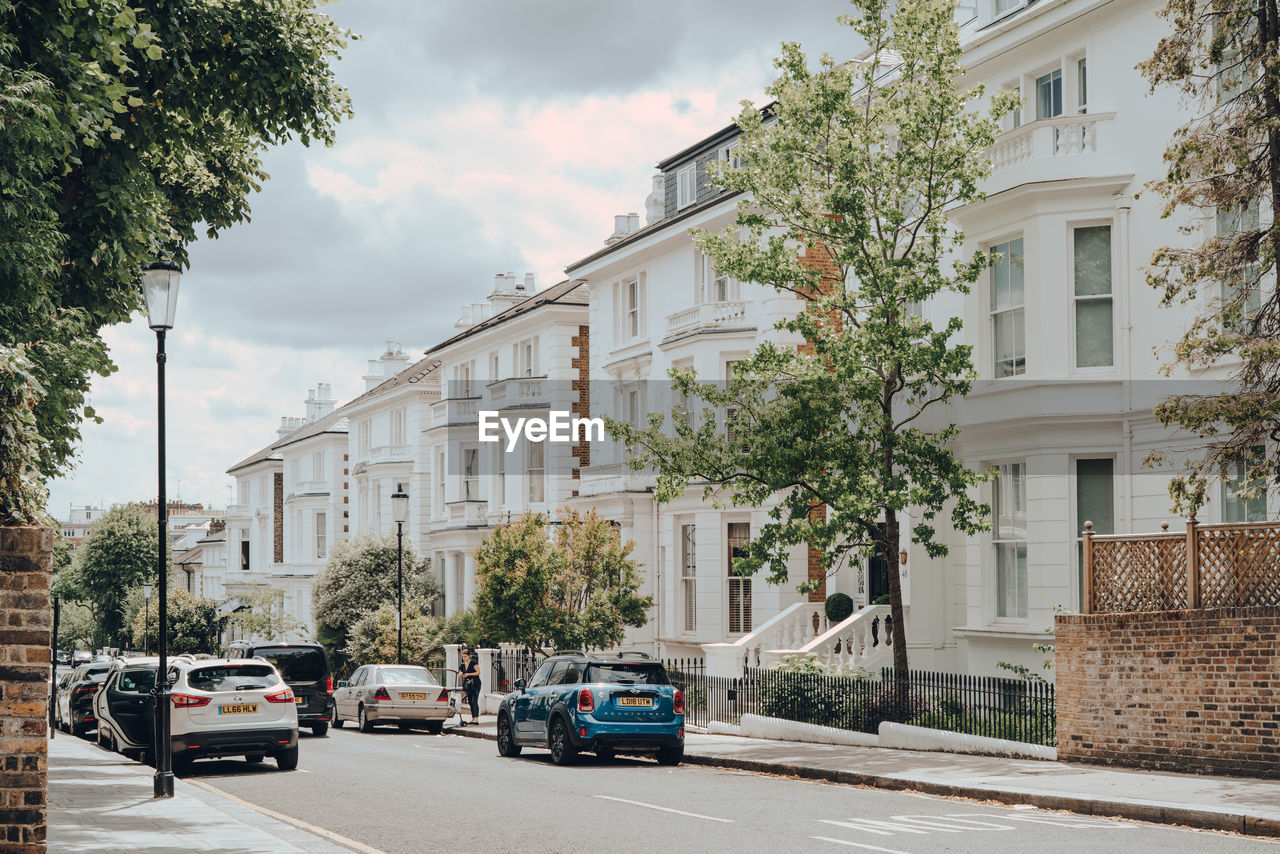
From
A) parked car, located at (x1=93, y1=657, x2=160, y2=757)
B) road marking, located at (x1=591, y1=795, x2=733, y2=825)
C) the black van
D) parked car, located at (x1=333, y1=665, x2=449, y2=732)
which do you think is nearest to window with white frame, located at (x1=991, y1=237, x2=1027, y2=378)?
road marking, located at (x1=591, y1=795, x2=733, y2=825)

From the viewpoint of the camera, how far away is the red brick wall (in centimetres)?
1484

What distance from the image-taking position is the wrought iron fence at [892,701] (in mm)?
18375

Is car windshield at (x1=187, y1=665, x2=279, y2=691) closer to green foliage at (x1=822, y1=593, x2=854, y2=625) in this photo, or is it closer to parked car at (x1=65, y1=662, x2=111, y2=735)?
green foliage at (x1=822, y1=593, x2=854, y2=625)

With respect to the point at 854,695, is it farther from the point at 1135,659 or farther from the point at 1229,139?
the point at 1229,139

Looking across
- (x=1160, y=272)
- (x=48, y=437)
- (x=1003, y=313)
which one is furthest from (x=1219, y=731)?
(x=48, y=437)

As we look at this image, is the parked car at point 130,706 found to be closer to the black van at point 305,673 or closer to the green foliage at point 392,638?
the black van at point 305,673

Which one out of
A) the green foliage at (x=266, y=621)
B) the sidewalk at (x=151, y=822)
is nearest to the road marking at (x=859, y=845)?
the sidewalk at (x=151, y=822)

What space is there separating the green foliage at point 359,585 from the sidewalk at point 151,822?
3435cm

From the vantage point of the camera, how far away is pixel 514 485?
46844 mm

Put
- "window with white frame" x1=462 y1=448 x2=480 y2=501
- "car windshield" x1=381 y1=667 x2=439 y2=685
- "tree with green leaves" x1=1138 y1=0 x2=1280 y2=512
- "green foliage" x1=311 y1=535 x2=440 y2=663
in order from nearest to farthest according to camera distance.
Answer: "tree with green leaves" x1=1138 y1=0 x2=1280 y2=512 < "car windshield" x1=381 y1=667 x2=439 y2=685 < "window with white frame" x1=462 y1=448 x2=480 y2=501 < "green foliage" x1=311 y1=535 x2=440 y2=663

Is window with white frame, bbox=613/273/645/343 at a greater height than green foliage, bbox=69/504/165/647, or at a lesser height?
greater

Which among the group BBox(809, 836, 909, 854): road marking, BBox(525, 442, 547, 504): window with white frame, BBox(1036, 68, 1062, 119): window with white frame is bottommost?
BBox(809, 836, 909, 854): road marking

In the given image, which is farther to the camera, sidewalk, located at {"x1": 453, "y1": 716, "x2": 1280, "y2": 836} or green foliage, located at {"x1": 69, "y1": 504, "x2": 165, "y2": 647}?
green foliage, located at {"x1": 69, "y1": 504, "x2": 165, "y2": 647}

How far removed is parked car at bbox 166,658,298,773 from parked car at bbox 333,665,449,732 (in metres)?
10.3
